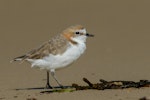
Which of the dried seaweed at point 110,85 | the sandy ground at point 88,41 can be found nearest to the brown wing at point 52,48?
the sandy ground at point 88,41

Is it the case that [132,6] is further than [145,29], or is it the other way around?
[132,6]

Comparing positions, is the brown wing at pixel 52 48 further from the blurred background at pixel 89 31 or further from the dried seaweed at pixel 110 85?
the dried seaweed at pixel 110 85

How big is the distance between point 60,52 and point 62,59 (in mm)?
144

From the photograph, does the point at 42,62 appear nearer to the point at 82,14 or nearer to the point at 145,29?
the point at 145,29

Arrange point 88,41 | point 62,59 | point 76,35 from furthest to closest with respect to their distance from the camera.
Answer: point 88,41
point 76,35
point 62,59

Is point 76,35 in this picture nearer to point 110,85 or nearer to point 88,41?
point 110,85

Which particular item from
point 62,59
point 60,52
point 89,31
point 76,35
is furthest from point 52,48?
point 89,31

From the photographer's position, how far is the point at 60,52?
12367 millimetres

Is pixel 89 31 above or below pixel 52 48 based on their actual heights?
above

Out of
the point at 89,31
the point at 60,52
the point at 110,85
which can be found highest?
the point at 89,31

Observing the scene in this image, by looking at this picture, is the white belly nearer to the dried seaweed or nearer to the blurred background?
the blurred background

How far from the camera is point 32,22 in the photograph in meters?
20.0

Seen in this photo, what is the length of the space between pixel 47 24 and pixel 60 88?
7728 mm

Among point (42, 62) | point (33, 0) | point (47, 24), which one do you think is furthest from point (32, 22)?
point (42, 62)
